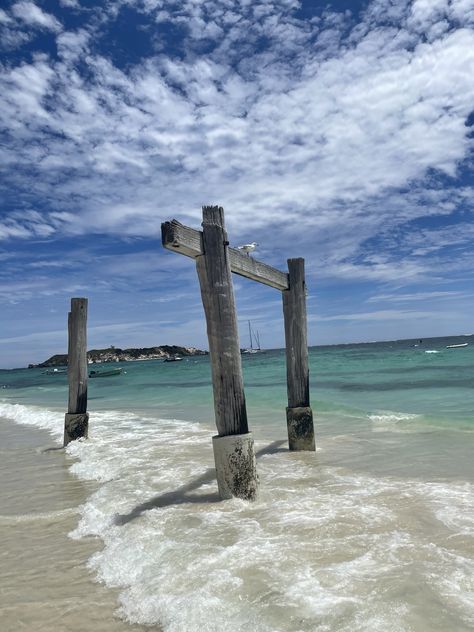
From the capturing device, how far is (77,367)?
10.0m

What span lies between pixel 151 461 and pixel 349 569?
190 inches

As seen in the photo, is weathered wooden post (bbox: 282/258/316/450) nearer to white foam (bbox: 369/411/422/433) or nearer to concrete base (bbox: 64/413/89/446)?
white foam (bbox: 369/411/422/433)

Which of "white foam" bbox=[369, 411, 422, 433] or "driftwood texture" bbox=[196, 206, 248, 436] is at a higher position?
"driftwood texture" bbox=[196, 206, 248, 436]

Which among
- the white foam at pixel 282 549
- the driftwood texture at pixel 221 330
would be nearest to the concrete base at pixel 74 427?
the white foam at pixel 282 549

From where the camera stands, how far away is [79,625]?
2.99 metres

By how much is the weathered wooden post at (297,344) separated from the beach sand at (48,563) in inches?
127

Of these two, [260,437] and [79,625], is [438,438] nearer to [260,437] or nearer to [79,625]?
[260,437]

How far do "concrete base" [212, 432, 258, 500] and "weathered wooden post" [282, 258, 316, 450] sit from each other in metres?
2.43

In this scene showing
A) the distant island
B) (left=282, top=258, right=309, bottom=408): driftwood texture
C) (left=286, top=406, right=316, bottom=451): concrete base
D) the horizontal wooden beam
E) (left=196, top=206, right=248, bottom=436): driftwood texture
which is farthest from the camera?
the distant island

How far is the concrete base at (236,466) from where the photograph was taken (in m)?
5.11

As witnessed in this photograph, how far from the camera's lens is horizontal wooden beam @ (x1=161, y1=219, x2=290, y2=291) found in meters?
4.78

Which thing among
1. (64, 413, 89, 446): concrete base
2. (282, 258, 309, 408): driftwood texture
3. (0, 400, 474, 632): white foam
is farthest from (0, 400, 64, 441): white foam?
(0, 400, 474, 632): white foam

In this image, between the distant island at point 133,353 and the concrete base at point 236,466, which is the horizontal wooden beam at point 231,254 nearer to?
the concrete base at point 236,466

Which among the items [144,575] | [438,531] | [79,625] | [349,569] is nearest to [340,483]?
[438,531]
